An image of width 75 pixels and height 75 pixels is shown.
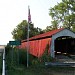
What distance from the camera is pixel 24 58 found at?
24.7 metres

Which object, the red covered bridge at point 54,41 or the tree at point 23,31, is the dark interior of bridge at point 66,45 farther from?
the tree at point 23,31

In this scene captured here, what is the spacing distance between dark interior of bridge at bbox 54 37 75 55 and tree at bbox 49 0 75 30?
19.9 meters

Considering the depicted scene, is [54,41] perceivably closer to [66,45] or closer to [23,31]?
[66,45]

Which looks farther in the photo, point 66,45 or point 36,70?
point 66,45

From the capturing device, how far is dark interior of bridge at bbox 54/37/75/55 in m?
33.5

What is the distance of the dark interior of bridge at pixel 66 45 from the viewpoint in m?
33.5

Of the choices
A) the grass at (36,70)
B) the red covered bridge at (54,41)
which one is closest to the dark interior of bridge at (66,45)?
the red covered bridge at (54,41)

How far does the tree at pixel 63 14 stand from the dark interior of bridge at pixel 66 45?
785 inches

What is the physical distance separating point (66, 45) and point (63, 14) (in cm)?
2366

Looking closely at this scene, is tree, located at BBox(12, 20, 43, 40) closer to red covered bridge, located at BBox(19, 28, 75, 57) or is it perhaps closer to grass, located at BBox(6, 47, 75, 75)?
red covered bridge, located at BBox(19, 28, 75, 57)

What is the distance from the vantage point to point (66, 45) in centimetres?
3462

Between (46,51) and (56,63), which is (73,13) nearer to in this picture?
(46,51)

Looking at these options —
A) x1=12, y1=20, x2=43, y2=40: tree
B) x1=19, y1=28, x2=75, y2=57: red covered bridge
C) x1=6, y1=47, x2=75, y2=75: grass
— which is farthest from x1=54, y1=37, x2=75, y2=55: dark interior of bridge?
x1=12, y1=20, x2=43, y2=40: tree

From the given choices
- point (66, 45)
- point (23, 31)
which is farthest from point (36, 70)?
point (23, 31)
